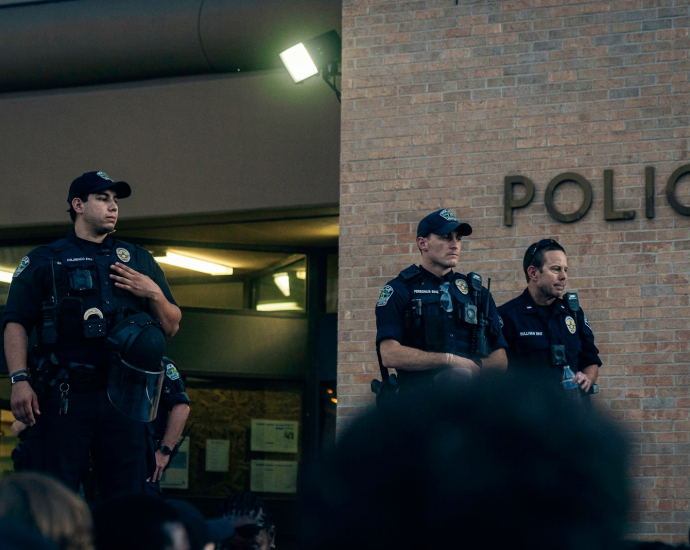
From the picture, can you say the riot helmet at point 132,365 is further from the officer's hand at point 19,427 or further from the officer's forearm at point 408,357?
the officer's forearm at point 408,357

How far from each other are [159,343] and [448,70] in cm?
377

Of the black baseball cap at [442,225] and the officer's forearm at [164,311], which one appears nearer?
the officer's forearm at [164,311]

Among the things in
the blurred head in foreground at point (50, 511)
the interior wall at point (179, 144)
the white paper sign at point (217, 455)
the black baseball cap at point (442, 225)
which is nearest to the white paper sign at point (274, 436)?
the white paper sign at point (217, 455)

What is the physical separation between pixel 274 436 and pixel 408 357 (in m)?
5.46

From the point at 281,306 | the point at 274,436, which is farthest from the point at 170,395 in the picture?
the point at 281,306

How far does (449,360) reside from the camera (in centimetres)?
512

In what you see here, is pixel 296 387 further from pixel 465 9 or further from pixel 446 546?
pixel 446 546

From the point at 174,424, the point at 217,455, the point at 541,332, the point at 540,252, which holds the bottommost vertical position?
the point at 217,455

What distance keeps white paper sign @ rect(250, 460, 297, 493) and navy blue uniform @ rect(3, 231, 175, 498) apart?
17.9 ft

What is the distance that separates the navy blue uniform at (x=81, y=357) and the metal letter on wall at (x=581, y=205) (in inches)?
130

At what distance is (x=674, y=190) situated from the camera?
23.1 ft

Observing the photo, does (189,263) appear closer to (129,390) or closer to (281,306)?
(281,306)

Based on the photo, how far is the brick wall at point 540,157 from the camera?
273 inches

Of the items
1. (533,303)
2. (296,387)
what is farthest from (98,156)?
(533,303)
